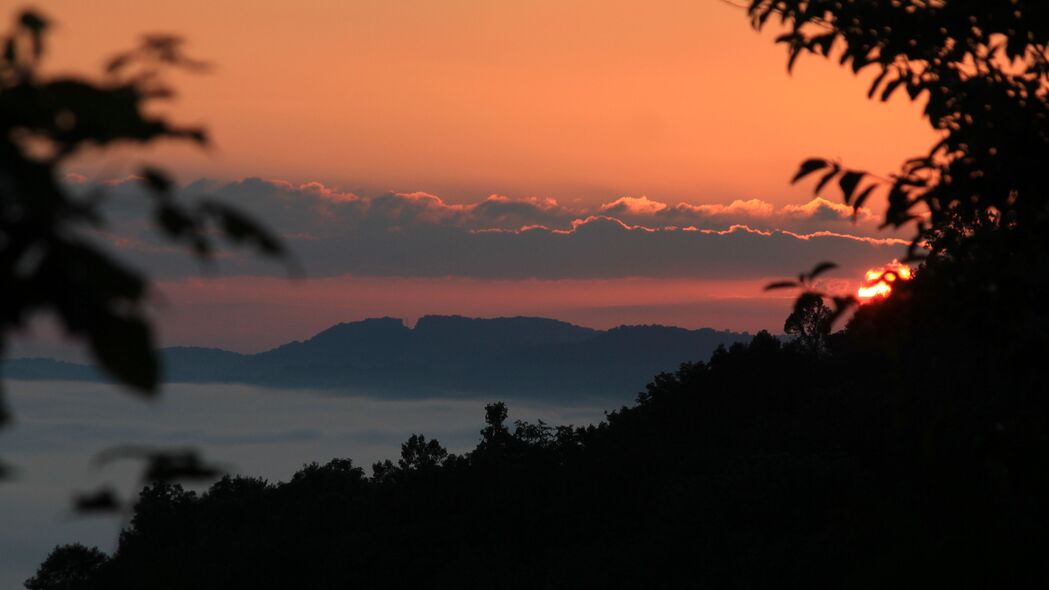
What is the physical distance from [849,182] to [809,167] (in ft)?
0.73

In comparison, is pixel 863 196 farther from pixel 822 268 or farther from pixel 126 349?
pixel 126 349

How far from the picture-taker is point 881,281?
623 cm

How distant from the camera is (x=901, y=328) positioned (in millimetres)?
5973

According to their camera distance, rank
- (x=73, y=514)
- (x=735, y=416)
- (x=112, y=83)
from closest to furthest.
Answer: (x=112, y=83) → (x=73, y=514) → (x=735, y=416)

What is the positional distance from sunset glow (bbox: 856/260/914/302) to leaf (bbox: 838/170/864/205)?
43 centimetres

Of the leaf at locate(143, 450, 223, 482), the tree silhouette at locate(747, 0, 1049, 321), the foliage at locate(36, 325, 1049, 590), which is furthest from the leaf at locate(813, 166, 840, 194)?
the foliage at locate(36, 325, 1049, 590)

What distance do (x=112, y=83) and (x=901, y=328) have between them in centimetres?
452

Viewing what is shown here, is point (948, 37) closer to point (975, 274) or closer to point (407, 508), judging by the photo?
point (975, 274)

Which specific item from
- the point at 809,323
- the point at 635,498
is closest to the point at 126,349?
the point at 635,498

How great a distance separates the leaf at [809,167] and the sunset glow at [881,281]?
634 mm

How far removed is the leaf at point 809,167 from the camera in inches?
242

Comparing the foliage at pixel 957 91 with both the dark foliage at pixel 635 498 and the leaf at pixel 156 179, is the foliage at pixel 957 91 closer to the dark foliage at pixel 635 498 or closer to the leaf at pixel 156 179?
the leaf at pixel 156 179

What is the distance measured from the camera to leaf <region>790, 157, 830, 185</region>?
20.2 feet

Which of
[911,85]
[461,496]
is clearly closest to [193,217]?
[911,85]
